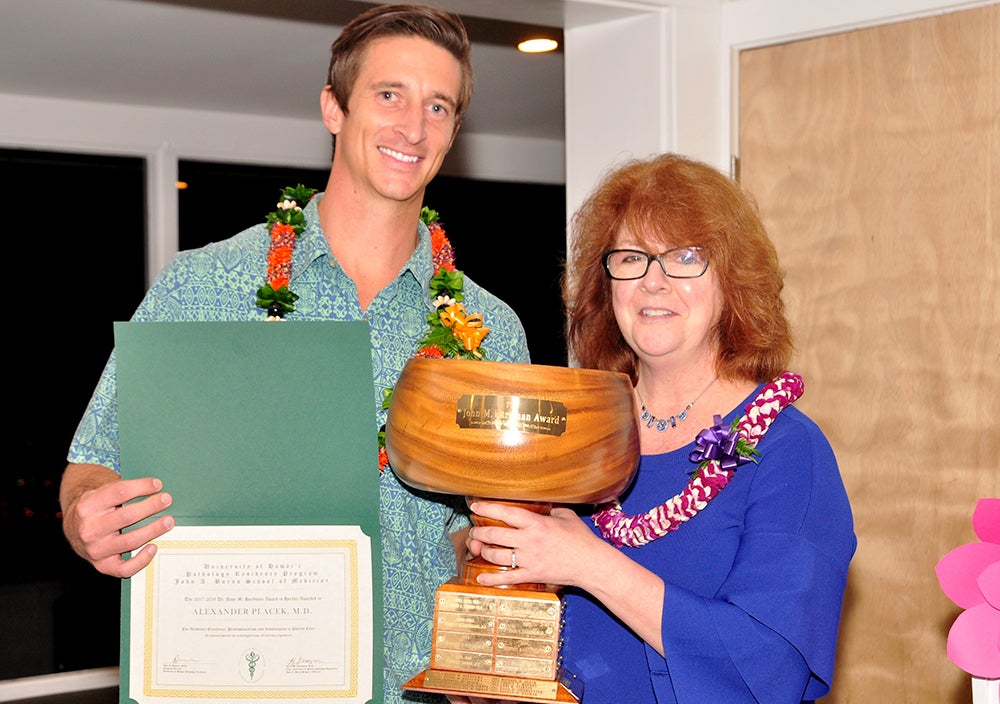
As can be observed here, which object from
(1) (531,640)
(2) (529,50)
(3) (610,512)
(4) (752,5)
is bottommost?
(1) (531,640)

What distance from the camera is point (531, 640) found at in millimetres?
1355

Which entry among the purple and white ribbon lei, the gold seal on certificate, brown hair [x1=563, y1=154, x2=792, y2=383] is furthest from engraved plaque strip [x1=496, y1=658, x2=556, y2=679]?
brown hair [x1=563, y1=154, x2=792, y2=383]

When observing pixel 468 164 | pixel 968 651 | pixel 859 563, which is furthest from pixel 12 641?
pixel 968 651

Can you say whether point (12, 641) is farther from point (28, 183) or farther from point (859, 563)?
point (859, 563)

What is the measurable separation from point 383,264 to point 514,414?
2.13ft

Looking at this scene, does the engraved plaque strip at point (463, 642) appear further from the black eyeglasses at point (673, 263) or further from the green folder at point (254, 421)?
the black eyeglasses at point (673, 263)

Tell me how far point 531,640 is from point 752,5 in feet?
6.28

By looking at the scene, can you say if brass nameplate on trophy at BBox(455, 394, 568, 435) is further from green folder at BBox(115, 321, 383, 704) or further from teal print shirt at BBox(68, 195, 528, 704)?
teal print shirt at BBox(68, 195, 528, 704)

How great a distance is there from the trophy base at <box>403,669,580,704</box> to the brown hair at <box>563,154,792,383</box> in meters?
0.57

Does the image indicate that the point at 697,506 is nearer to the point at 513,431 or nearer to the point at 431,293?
the point at 513,431

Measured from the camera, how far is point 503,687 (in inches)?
52.7

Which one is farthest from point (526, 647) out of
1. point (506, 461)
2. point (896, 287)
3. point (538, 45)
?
point (538, 45)

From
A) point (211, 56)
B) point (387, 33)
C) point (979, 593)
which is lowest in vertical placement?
point (979, 593)

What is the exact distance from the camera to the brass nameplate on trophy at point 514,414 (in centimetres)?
126
